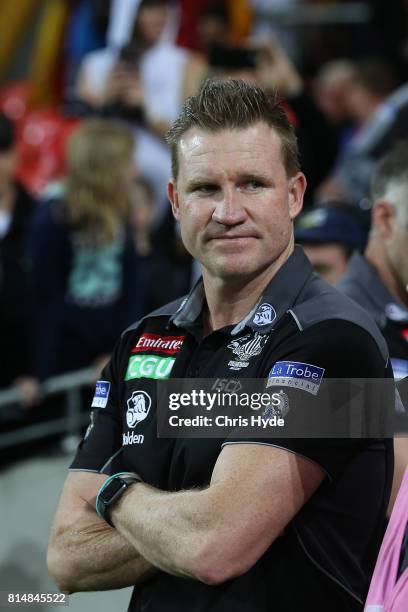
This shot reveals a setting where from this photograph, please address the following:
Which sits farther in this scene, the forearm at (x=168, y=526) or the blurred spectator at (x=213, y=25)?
the blurred spectator at (x=213, y=25)

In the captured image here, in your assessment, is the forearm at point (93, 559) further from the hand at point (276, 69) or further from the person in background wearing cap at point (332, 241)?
the hand at point (276, 69)

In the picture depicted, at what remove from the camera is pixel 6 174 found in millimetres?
5719

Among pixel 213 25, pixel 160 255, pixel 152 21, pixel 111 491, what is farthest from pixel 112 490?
pixel 213 25

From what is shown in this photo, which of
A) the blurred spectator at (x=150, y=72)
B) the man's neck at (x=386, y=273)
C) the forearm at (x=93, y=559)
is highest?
the blurred spectator at (x=150, y=72)

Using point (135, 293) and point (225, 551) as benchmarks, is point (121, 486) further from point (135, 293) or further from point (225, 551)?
point (135, 293)

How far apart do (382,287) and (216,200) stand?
86 centimetres

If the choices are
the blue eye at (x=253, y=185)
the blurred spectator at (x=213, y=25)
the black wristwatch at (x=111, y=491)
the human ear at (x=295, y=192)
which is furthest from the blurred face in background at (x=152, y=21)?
the black wristwatch at (x=111, y=491)

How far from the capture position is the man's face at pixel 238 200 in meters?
2.30

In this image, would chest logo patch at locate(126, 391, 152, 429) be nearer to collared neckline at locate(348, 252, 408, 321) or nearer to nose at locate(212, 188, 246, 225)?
nose at locate(212, 188, 246, 225)

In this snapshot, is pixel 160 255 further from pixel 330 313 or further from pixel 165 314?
pixel 330 313

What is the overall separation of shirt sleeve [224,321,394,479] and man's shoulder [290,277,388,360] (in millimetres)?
17

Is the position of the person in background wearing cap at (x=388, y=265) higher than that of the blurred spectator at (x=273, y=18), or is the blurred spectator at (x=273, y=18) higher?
the blurred spectator at (x=273, y=18)

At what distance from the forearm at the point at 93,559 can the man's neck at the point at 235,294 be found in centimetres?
53

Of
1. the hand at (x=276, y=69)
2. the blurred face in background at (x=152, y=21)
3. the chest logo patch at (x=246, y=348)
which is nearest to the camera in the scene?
the chest logo patch at (x=246, y=348)
